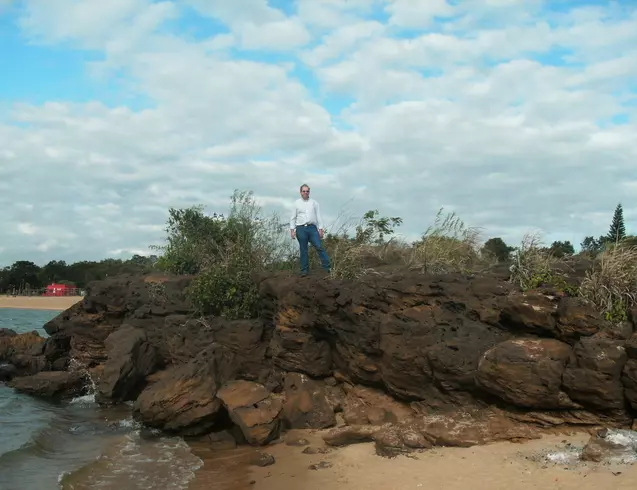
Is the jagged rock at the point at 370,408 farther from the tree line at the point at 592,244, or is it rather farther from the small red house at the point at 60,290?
the small red house at the point at 60,290

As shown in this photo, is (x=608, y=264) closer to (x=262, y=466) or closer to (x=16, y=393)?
(x=262, y=466)

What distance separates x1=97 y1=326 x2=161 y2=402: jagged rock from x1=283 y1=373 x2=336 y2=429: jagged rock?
448 cm

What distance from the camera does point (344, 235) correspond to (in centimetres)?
1532

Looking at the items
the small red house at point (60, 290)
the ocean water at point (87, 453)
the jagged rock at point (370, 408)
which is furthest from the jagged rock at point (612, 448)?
the small red house at point (60, 290)

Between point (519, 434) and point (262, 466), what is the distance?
13.2 feet

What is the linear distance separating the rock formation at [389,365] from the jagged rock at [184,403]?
2 cm

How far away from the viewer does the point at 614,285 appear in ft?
30.6

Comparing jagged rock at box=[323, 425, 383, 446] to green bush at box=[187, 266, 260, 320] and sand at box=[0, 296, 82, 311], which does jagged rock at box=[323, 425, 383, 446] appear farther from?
sand at box=[0, 296, 82, 311]

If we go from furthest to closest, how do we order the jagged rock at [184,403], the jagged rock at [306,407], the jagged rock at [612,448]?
1. the jagged rock at [184,403]
2. the jagged rock at [306,407]
3. the jagged rock at [612,448]

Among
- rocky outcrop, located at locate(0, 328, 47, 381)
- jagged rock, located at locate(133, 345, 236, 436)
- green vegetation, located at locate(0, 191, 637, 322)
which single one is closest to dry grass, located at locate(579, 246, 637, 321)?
green vegetation, located at locate(0, 191, 637, 322)

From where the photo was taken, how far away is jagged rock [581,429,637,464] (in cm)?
734

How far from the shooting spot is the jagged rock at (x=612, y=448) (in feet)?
24.1

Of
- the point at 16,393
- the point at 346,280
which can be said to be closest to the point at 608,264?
the point at 346,280

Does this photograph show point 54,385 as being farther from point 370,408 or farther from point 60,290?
point 60,290
